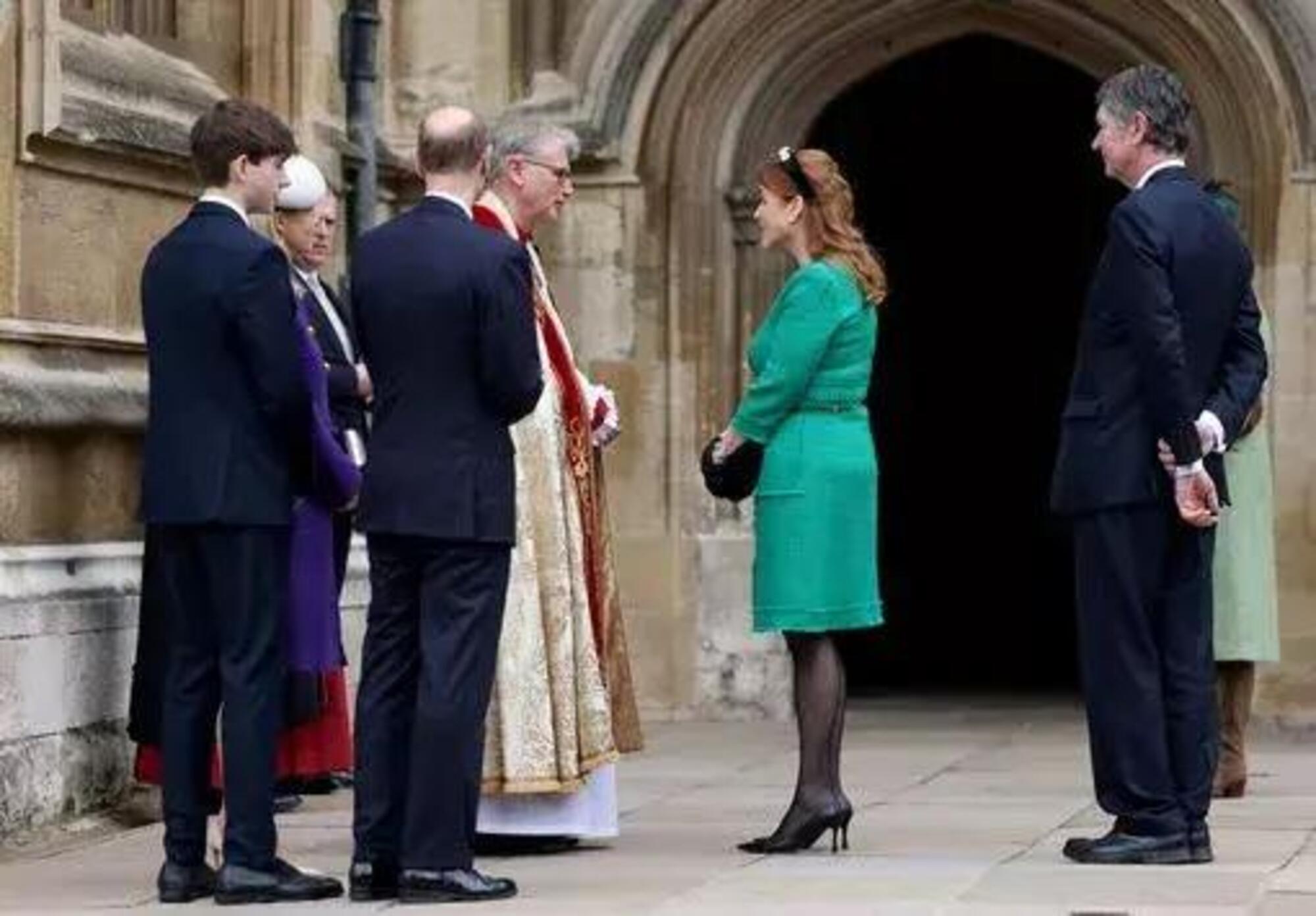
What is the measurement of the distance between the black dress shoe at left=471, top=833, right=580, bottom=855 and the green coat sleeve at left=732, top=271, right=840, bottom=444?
3.64 feet

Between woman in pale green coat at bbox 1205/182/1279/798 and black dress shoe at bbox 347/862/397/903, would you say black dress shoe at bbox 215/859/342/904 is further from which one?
woman in pale green coat at bbox 1205/182/1279/798

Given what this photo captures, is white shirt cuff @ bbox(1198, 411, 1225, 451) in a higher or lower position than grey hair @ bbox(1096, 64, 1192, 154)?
lower

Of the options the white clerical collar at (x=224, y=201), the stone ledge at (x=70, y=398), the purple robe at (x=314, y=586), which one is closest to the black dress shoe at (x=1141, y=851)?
the purple robe at (x=314, y=586)

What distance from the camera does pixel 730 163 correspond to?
14797 millimetres

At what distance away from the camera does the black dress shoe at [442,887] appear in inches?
310

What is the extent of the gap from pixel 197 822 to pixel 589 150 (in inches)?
264

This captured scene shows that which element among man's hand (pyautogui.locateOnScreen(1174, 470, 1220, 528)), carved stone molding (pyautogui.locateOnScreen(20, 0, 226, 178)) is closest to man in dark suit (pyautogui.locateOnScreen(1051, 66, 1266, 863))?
man's hand (pyautogui.locateOnScreen(1174, 470, 1220, 528))

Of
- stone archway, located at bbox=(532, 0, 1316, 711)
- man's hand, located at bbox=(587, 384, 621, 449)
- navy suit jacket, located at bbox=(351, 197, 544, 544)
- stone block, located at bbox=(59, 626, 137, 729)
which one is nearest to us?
navy suit jacket, located at bbox=(351, 197, 544, 544)

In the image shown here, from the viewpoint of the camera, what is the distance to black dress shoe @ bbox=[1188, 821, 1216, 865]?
28.2ft

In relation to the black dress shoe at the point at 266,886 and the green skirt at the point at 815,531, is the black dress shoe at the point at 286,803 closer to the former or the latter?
the green skirt at the point at 815,531

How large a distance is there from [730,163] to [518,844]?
6189 mm

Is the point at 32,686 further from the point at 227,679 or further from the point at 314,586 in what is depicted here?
the point at 227,679

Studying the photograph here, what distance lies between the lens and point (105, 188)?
1090cm

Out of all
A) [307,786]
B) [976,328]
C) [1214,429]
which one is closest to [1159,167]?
[1214,429]
